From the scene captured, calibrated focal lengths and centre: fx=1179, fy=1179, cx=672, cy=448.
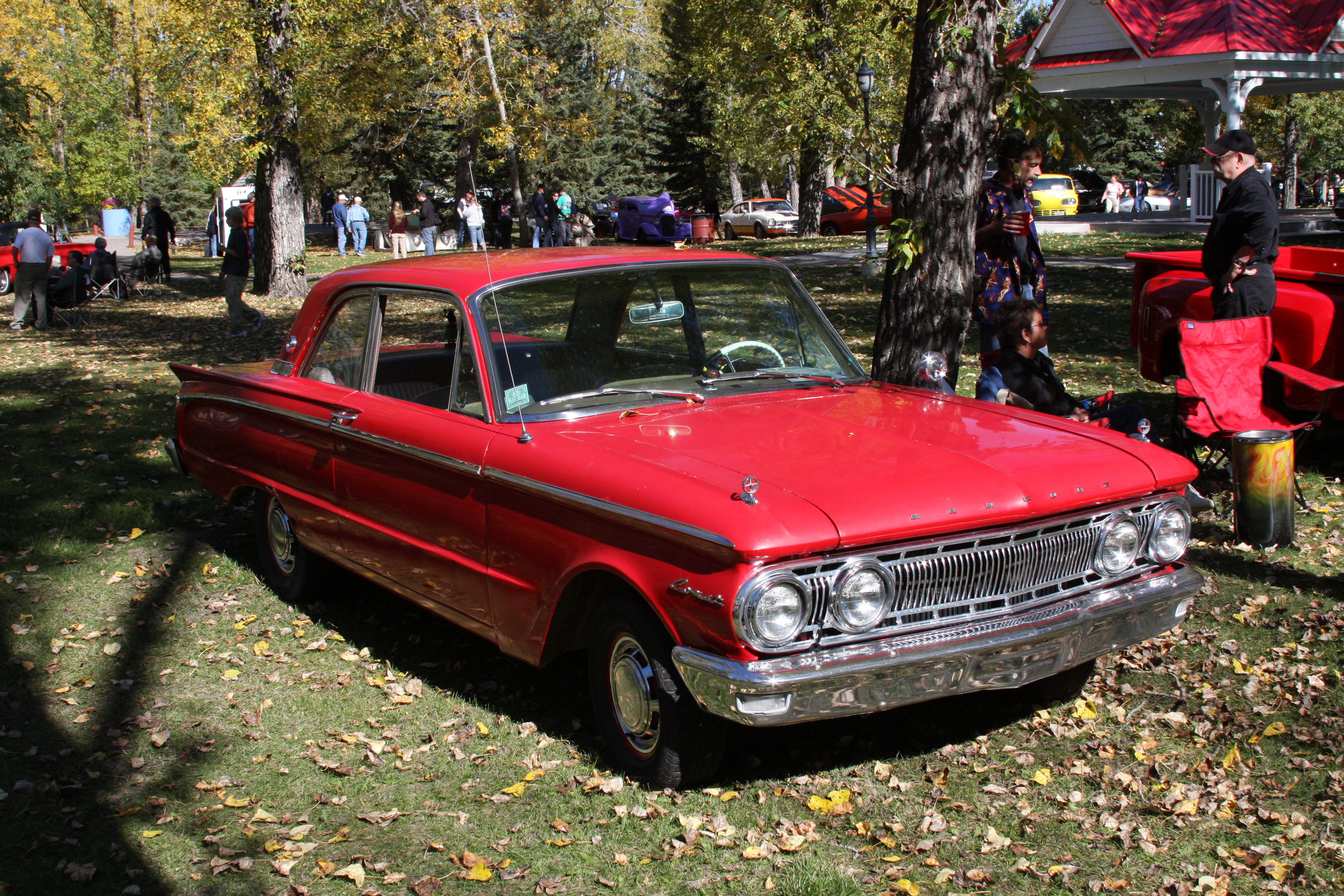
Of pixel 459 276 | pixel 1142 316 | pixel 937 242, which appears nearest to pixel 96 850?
pixel 459 276

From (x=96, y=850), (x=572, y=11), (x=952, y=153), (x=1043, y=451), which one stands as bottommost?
(x=96, y=850)

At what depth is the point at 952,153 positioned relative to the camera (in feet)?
24.1

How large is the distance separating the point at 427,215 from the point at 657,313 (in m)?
27.6

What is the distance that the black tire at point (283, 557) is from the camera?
5.97m

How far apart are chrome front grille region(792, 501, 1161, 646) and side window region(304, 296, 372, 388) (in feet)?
8.87

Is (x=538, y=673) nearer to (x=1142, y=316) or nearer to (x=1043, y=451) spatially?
(x=1043, y=451)

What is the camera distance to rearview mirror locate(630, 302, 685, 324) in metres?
4.98

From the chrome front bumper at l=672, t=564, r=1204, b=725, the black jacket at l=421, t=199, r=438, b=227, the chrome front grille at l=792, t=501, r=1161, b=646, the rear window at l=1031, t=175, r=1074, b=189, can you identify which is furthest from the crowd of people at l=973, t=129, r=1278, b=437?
the rear window at l=1031, t=175, r=1074, b=189

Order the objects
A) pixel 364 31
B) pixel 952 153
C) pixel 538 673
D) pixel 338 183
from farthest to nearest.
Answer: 1. pixel 338 183
2. pixel 364 31
3. pixel 952 153
4. pixel 538 673

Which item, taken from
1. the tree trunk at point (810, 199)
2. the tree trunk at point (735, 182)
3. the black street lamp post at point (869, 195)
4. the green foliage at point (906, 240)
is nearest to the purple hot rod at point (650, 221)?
the tree trunk at point (810, 199)

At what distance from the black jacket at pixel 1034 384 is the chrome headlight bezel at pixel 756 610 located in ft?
8.77

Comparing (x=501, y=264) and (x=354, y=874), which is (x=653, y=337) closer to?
(x=501, y=264)

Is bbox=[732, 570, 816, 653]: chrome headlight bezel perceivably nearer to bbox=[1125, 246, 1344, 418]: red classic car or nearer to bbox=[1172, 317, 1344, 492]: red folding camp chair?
bbox=[1172, 317, 1344, 492]: red folding camp chair

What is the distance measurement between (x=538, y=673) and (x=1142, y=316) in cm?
536
